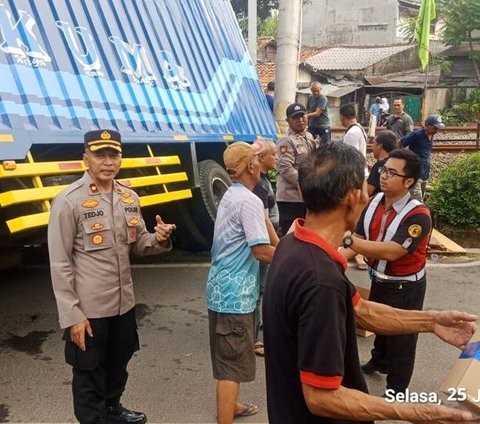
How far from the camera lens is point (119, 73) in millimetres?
4805

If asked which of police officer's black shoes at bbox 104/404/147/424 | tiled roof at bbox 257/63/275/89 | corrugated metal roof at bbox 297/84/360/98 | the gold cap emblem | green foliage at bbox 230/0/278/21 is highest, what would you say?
green foliage at bbox 230/0/278/21

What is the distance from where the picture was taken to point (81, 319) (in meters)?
2.53

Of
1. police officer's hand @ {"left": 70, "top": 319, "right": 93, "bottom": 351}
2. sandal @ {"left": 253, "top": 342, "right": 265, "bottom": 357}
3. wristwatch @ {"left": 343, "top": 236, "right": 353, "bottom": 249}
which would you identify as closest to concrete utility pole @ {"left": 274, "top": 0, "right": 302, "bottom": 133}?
sandal @ {"left": 253, "top": 342, "right": 265, "bottom": 357}

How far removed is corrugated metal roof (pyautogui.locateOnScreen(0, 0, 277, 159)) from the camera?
3691mm

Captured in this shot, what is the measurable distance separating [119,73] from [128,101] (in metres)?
0.27

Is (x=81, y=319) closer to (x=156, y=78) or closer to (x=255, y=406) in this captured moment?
(x=255, y=406)

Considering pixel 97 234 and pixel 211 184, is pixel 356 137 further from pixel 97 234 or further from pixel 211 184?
pixel 97 234

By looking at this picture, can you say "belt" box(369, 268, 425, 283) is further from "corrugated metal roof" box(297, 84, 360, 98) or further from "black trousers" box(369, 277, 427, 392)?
"corrugated metal roof" box(297, 84, 360, 98)

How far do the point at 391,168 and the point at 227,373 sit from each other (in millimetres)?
1417

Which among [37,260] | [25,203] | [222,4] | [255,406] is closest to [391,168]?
[255,406]

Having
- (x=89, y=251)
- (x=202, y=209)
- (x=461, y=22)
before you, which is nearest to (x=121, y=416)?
(x=89, y=251)

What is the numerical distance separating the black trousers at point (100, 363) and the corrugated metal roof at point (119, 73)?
1334 millimetres

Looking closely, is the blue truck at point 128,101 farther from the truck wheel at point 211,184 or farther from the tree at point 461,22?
the tree at point 461,22

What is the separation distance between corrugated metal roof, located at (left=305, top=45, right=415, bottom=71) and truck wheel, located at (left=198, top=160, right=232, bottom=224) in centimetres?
2307
